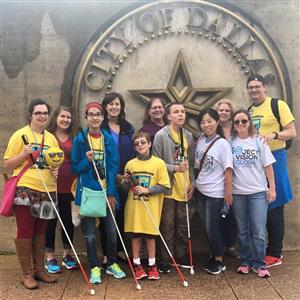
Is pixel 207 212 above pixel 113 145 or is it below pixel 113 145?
below

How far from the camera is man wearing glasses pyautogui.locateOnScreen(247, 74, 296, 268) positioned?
4.68m

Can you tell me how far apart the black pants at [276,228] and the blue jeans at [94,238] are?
5.99 feet

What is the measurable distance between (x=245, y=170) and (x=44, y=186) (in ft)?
6.83

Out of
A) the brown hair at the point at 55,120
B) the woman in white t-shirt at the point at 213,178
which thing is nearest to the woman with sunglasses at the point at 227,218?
the woman in white t-shirt at the point at 213,178

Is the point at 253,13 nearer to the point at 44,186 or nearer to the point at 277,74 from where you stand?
the point at 277,74

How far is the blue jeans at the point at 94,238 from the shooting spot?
4.30 meters

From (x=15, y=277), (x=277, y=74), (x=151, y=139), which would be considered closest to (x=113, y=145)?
(x=151, y=139)

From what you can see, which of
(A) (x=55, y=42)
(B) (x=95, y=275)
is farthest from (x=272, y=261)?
(A) (x=55, y=42)

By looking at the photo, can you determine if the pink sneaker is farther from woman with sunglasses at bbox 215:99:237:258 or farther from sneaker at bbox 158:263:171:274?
sneaker at bbox 158:263:171:274

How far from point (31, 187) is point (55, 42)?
214 cm

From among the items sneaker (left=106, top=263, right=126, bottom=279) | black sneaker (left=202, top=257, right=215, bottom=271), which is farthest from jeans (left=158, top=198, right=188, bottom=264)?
sneaker (left=106, top=263, right=126, bottom=279)

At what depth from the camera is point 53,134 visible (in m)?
4.68

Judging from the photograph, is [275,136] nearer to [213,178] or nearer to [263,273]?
[213,178]

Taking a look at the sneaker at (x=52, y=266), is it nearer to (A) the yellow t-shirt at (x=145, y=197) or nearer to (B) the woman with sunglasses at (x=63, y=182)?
(B) the woman with sunglasses at (x=63, y=182)
